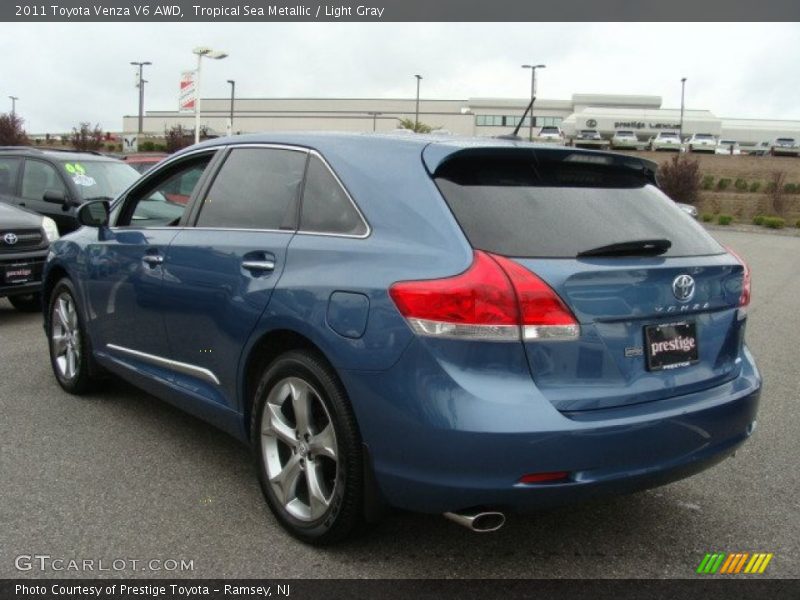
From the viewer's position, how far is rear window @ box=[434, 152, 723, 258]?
9.50 feet

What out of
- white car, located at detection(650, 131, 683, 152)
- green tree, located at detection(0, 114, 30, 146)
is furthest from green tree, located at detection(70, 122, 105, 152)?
white car, located at detection(650, 131, 683, 152)

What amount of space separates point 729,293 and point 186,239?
8.31 ft

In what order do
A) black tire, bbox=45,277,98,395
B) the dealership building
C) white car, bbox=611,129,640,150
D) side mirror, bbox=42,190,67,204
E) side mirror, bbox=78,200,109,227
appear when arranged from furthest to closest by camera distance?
the dealership building, white car, bbox=611,129,640,150, side mirror, bbox=42,190,67,204, black tire, bbox=45,277,98,395, side mirror, bbox=78,200,109,227

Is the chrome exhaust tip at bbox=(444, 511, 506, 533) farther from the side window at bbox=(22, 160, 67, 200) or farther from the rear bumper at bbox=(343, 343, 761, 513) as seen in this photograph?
the side window at bbox=(22, 160, 67, 200)

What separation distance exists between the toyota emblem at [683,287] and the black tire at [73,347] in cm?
369

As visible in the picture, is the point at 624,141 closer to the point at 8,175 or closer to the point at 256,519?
the point at 8,175

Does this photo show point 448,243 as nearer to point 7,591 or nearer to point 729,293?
point 729,293

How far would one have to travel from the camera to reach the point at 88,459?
4250 millimetres

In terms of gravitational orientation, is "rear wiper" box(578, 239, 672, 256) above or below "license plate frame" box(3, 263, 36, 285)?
above

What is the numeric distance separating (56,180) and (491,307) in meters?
9.33

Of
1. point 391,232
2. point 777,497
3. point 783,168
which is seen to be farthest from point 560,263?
point 783,168

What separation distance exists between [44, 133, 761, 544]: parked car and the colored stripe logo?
1.60 feet

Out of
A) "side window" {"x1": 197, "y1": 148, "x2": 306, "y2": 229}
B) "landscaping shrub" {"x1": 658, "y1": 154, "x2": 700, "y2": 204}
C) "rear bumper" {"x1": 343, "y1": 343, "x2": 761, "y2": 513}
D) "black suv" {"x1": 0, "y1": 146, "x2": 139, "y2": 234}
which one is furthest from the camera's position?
"landscaping shrub" {"x1": 658, "y1": 154, "x2": 700, "y2": 204}

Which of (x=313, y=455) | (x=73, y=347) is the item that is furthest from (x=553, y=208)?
(x=73, y=347)
